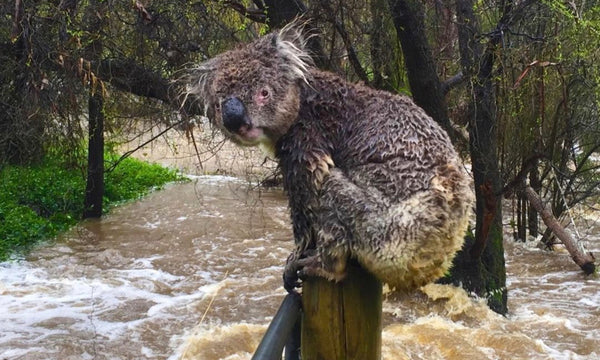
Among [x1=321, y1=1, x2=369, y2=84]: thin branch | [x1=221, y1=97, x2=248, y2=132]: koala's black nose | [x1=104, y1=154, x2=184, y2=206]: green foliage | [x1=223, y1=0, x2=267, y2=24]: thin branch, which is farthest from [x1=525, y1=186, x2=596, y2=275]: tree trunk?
[x1=104, y1=154, x2=184, y2=206]: green foliage

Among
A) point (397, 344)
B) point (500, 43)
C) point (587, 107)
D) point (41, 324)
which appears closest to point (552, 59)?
point (500, 43)

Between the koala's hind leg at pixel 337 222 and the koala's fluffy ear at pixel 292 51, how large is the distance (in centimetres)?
42

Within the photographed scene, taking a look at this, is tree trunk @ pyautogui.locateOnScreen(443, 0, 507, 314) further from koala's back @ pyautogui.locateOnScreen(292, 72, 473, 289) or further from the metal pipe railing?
the metal pipe railing

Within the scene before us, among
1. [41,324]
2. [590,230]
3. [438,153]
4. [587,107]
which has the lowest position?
[41,324]

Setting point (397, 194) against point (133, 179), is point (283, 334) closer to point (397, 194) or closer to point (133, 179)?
point (397, 194)

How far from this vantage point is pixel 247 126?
7.07 ft

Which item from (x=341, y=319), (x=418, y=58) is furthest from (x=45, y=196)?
(x=341, y=319)

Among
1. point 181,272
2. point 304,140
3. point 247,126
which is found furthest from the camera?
point 181,272

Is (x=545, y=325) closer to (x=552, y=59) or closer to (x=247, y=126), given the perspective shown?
(x=552, y=59)

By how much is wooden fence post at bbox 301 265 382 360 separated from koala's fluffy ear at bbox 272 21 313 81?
789 mm

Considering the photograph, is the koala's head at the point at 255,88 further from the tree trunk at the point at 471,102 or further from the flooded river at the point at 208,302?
the tree trunk at the point at 471,102

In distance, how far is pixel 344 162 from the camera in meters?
2.36

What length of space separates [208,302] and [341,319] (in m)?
5.04

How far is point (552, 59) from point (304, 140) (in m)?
4.88
